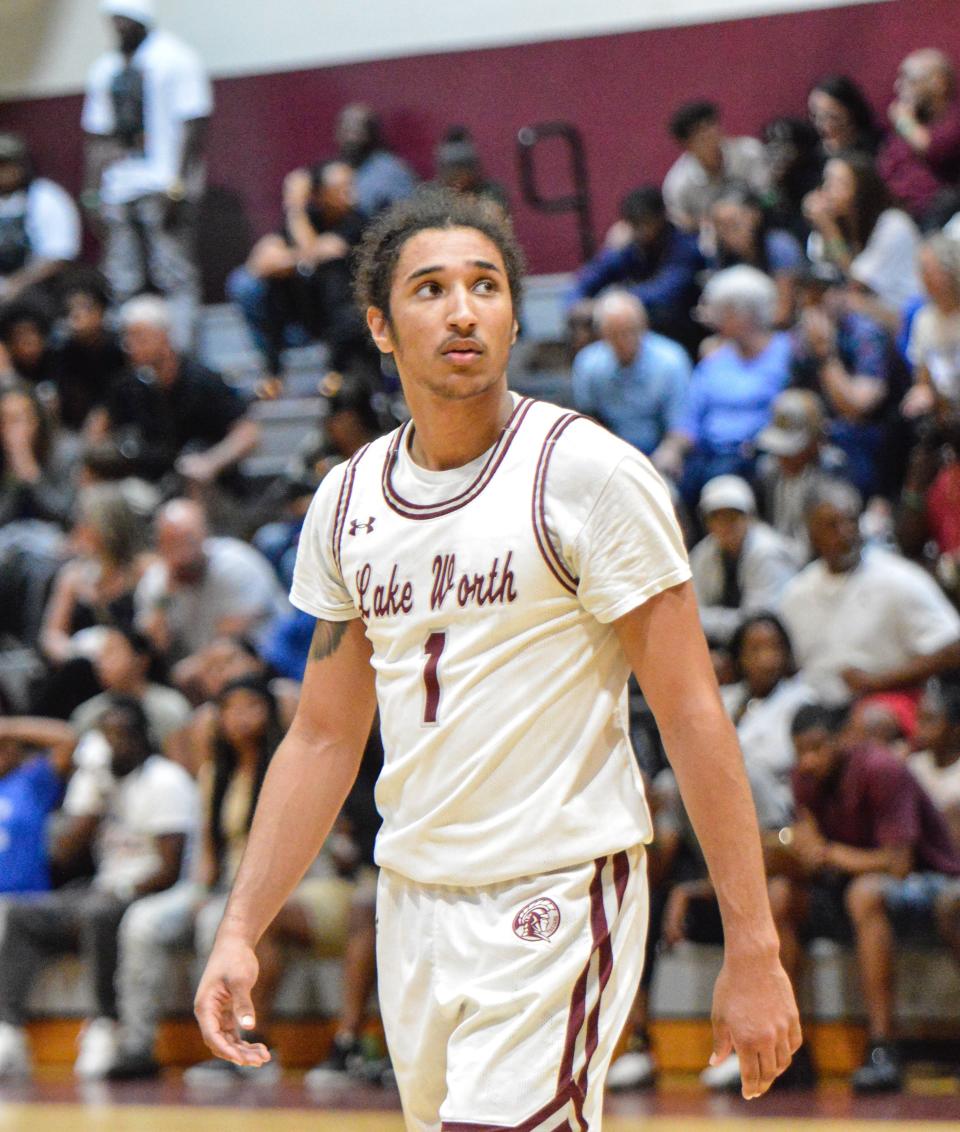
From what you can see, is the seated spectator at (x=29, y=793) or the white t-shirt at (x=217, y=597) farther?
the white t-shirt at (x=217, y=597)

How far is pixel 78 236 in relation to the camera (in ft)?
44.2

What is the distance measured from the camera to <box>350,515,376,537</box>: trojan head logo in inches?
118

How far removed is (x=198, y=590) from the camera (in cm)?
873

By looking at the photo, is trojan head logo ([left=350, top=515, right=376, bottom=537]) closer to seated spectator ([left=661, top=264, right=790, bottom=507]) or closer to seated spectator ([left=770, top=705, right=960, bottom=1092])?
seated spectator ([left=770, top=705, right=960, bottom=1092])

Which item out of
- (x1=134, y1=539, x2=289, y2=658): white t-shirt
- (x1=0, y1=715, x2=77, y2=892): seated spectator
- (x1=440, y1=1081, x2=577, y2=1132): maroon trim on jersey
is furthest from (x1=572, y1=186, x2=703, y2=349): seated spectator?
(x1=440, y1=1081, x2=577, y2=1132): maroon trim on jersey

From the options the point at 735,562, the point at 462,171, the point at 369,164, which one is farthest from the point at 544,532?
the point at 369,164

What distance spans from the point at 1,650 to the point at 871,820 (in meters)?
4.84

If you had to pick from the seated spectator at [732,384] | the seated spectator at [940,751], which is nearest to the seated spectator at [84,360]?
the seated spectator at [732,384]

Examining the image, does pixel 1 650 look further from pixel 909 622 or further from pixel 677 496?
pixel 909 622

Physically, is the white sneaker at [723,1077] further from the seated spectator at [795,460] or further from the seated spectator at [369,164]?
Result: the seated spectator at [369,164]

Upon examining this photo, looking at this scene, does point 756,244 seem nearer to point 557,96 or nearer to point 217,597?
point 217,597

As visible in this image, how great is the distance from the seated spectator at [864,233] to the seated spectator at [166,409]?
10.1 ft

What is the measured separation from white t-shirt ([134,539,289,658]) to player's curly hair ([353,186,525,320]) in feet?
18.4

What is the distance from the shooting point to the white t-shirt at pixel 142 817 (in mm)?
7836
